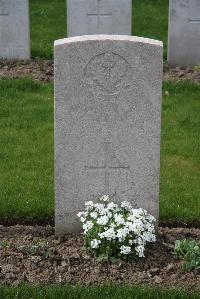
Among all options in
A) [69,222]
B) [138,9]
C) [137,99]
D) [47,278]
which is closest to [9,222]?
Answer: [69,222]

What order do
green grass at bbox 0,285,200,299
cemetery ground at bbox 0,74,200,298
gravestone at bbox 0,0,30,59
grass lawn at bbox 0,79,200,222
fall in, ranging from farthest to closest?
gravestone at bbox 0,0,30,59 → grass lawn at bbox 0,79,200,222 → cemetery ground at bbox 0,74,200,298 → green grass at bbox 0,285,200,299

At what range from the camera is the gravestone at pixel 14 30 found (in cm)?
983

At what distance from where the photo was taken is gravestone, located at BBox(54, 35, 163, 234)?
188 inches

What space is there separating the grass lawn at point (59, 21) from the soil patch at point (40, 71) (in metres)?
0.49

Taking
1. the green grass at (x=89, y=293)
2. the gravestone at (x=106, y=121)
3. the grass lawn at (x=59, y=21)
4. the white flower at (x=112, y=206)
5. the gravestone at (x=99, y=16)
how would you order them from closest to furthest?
1. the green grass at (x=89, y=293)
2. the gravestone at (x=106, y=121)
3. the white flower at (x=112, y=206)
4. the gravestone at (x=99, y=16)
5. the grass lawn at (x=59, y=21)

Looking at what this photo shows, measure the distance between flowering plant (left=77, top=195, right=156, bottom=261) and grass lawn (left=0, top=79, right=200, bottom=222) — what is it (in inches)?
32.5


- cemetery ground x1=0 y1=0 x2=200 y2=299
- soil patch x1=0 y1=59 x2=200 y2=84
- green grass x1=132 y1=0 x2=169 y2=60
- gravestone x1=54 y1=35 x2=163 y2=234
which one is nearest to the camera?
cemetery ground x1=0 y1=0 x2=200 y2=299

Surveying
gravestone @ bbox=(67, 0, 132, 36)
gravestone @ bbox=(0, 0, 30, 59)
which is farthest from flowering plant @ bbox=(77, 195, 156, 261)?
gravestone @ bbox=(67, 0, 132, 36)

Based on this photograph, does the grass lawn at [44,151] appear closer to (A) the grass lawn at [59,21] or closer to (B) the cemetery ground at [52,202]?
(B) the cemetery ground at [52,202]

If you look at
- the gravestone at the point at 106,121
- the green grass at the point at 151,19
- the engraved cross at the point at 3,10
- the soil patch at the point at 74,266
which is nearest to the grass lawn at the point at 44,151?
the soil patch at the point at 74,266

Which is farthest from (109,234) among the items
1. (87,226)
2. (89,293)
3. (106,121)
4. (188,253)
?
(106,121)

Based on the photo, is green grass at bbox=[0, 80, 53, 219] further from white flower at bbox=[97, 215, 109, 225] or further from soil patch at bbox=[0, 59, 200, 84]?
white flower at bbox=[97, 215, 109, 225]

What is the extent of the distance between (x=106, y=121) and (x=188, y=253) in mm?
1024

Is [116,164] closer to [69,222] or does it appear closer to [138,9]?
[69,222]
